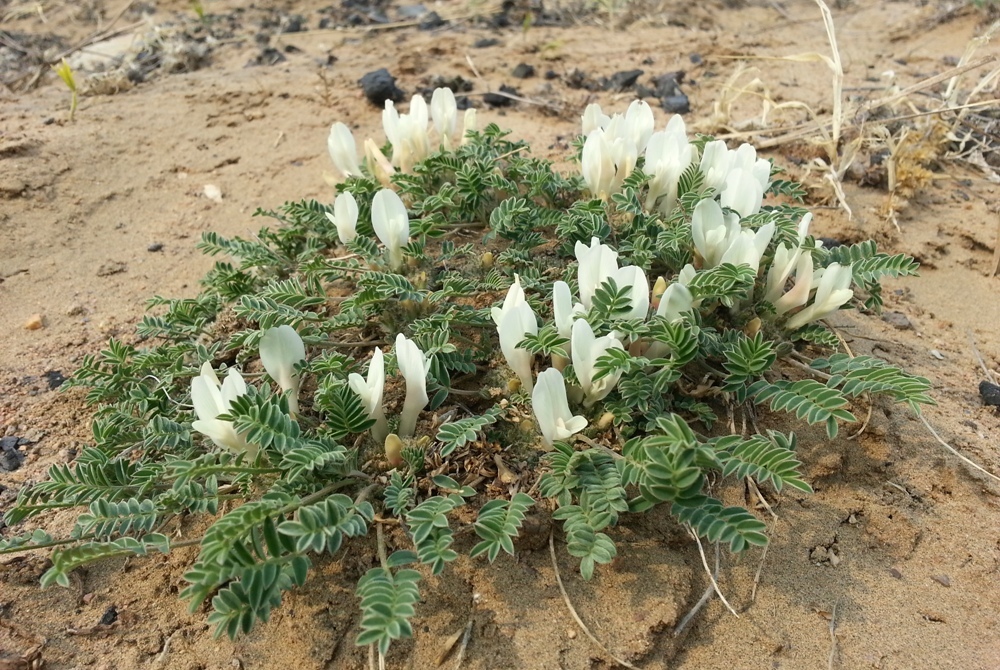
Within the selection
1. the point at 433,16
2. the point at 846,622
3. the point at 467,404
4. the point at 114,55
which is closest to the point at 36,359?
the point at 467,404

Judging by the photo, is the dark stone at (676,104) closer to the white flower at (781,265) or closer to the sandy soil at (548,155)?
the sandy soil at (548,155)

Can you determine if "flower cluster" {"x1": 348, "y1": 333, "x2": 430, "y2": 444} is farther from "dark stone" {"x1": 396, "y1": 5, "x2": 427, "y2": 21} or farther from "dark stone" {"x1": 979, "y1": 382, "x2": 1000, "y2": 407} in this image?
"dark stone" {"x1": 396, "y1": 5, "x2": 427, "y2": 21}

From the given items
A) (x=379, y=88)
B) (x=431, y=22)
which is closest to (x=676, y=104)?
(x=379, y=88)

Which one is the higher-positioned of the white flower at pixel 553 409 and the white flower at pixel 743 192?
the white flower at pixel 743 192

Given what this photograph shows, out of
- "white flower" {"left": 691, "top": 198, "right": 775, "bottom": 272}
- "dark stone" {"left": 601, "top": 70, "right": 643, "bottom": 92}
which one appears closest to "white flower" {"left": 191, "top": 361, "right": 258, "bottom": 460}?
"white flower" {"left": 691, "top": 198, "right": 775, "bottom": 272}

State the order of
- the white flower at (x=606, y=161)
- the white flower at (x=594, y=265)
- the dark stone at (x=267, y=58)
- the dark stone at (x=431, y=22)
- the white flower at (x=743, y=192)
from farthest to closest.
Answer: the dark stone at (x=431, y=22)
the dark stone at (x=267, y=58)
the white flower at (x=606, y=161)
the white flower at (x=743, y=192)
the white flower at (x=594, y=265)

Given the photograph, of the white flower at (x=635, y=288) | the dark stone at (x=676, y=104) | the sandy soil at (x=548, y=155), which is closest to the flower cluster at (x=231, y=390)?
the sandy soil at (x=548, y=155)

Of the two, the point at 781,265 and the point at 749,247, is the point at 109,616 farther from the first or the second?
the point at 781,265
